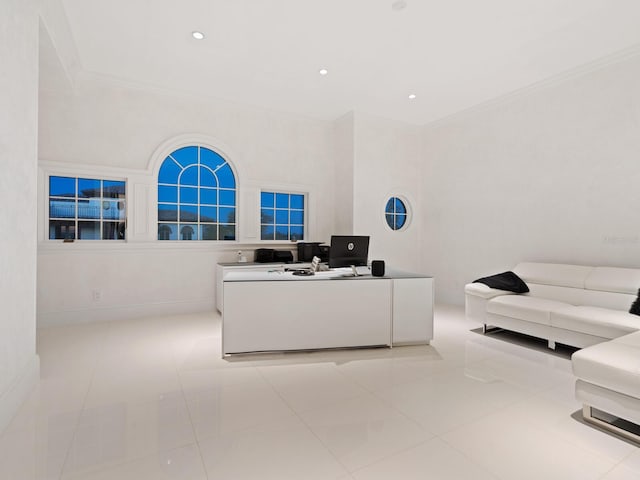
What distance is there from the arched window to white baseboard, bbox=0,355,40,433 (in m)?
2.72

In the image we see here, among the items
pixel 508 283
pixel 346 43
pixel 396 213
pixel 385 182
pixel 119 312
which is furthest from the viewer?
pixel 396 213

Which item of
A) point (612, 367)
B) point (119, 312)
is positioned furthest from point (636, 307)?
point (119, 312)

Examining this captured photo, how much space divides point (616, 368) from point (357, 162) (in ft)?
15.3

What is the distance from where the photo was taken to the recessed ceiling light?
3199mm

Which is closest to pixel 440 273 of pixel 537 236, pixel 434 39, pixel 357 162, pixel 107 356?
pixel 537 236

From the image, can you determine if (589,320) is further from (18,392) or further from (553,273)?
(18,392)

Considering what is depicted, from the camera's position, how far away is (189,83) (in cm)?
489

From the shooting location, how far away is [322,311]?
11.6 ft

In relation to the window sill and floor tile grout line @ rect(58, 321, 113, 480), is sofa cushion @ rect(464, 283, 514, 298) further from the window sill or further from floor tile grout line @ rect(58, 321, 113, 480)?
floor tile grout line @ rect(58, 321, 113, 480)

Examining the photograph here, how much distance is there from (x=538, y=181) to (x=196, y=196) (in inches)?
207

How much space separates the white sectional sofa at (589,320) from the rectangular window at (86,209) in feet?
17.0

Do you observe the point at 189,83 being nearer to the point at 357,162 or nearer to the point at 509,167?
the point at 357,162

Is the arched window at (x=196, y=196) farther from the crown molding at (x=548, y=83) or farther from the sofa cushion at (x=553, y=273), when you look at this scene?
the sofa cushion at (x=553, y=273)

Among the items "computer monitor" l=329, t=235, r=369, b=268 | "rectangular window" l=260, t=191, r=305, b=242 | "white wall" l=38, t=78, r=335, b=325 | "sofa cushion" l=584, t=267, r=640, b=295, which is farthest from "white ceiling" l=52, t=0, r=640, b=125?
"sofa cushion" l=584, t=267, r=640, b=295
